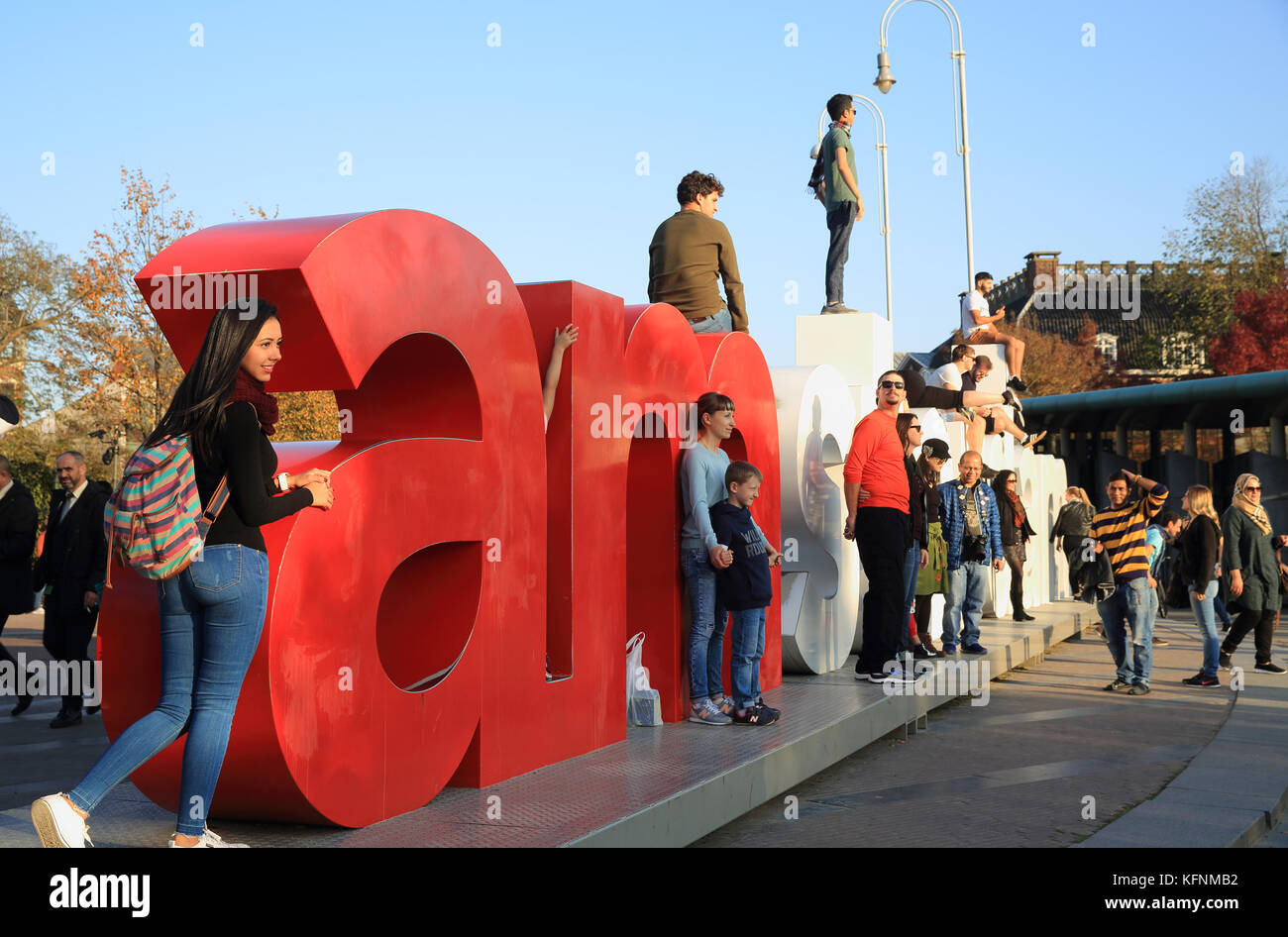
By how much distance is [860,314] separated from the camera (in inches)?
465

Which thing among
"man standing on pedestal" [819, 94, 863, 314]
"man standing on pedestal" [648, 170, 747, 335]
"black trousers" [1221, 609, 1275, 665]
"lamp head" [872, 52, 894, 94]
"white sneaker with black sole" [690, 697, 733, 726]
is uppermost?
"lamp head" [872, 52, 894, 94]

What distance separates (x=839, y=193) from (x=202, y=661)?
29.3 feet

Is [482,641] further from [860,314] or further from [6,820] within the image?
[860,314]

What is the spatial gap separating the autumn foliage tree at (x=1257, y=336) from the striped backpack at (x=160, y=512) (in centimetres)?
4576

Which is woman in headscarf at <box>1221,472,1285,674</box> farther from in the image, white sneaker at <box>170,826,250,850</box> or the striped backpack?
the striped backpack

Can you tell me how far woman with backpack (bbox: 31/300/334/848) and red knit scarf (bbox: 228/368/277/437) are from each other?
0.04 metres

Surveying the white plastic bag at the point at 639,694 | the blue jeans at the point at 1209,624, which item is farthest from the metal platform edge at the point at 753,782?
the blue jeans at the point at 1209,624

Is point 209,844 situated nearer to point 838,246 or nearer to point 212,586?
point 212,586

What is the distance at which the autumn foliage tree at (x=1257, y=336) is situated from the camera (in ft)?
143

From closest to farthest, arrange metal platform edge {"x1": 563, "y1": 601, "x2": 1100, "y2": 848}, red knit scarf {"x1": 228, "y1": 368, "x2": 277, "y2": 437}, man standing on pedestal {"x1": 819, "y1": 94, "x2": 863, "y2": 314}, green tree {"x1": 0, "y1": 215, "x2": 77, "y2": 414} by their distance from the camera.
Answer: red knit scarf {"x1": 228, "y1": 368, "x2": 277, "y2": 437} < metal platform edge {"x1": 563, "y1": 601, "x2": 1100, "y2": 848} < man standing on pedestal {"x1": 819, "y1": 94, "x2": 863, "y2": 314} < green tree {"x1": 0, "y1": 215, "x2": 77, "y2": 414}

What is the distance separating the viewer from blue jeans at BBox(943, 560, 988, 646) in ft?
37.3

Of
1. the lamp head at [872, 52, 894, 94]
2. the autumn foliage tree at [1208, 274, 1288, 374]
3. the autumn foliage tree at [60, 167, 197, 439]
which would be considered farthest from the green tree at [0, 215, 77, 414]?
the autumn foliage tree at [1208, 274, 1288, 374]
